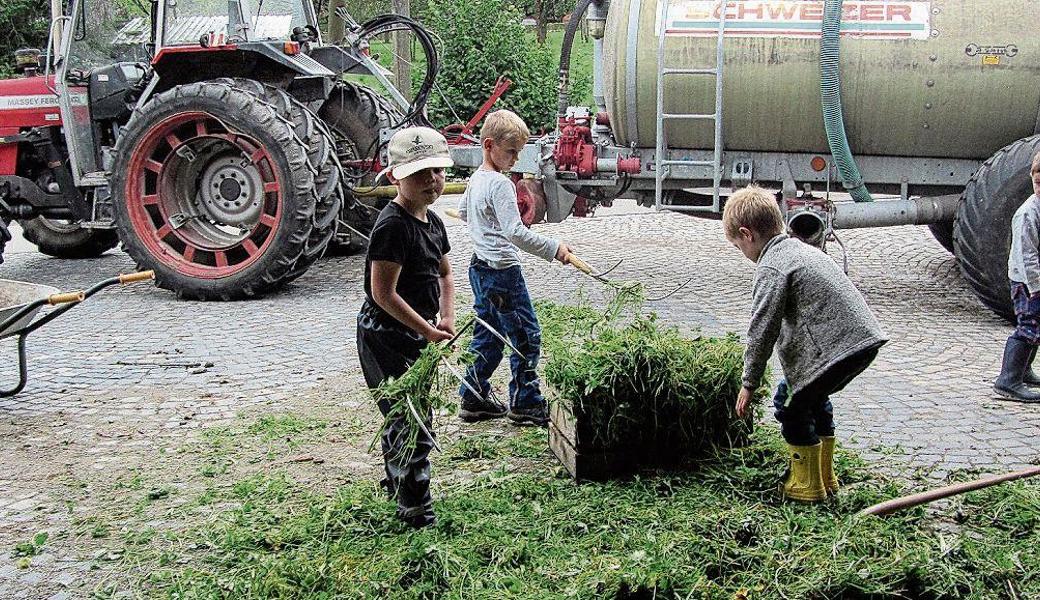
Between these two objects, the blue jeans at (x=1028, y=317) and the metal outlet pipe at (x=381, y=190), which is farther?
the metal outlet pipe at (x=381, y=190)

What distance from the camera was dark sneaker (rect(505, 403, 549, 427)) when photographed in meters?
5.47

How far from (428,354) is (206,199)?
5963 mm

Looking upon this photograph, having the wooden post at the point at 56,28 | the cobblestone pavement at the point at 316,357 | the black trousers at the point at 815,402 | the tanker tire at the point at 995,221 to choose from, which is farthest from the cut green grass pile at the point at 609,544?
the wooden post at the point at 56,28

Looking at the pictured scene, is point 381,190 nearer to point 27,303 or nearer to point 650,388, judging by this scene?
point 27,303

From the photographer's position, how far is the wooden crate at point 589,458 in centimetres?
455

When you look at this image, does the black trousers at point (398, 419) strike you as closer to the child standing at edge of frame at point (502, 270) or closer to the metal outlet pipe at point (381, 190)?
the child standing at edge of frame at point (502, 270)

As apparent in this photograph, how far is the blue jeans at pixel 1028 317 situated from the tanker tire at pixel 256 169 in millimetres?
5255

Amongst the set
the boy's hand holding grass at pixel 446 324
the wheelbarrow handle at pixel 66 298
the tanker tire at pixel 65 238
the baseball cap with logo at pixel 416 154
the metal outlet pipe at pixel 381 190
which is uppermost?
the baseball cap with logo at pixel 416 154

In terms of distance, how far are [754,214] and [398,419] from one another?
1.60 metres

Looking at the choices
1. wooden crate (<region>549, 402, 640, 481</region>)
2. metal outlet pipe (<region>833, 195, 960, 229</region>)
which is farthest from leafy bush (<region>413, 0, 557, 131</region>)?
wooden crate (<region>549, 402, 640, 481</region>)

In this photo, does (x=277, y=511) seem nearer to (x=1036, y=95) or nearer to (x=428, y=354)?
(x=428, y=354)

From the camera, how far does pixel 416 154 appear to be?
402 centimetres

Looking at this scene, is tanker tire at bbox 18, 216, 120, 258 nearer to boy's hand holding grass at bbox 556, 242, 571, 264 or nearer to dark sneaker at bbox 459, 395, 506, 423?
dark sneaker at bbox 459, 395, 506, 423

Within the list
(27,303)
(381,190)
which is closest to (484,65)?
(381,190)
